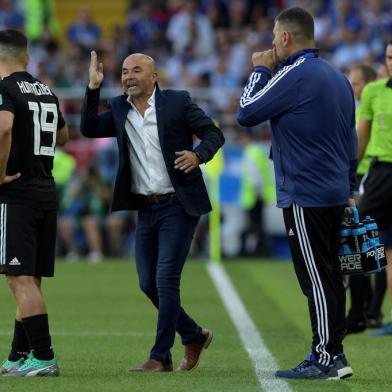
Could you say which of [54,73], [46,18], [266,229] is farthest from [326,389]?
[46,18]

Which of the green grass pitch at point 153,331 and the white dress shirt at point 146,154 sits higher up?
the white dress shirt at point 146,154

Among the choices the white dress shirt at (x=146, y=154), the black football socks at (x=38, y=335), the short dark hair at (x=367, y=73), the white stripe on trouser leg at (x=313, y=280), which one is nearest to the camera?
the white stripe on trouser leg at (x=313, y=280)

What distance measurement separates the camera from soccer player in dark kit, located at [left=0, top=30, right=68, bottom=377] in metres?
8.02

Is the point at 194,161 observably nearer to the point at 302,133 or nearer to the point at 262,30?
the point at 302,133

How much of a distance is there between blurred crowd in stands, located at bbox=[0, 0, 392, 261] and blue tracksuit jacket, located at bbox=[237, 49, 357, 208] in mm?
12321

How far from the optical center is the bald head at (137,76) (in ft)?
28.0

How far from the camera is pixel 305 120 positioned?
7.89 metres

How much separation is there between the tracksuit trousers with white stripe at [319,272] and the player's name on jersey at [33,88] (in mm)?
1729

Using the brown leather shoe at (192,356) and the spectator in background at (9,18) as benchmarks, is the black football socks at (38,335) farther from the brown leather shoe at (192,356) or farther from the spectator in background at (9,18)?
the spectator in background at (9,18)

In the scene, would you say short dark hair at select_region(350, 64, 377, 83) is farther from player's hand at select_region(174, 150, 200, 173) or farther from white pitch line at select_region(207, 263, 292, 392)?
player's hand at select_region(174, 150, 200, 173)

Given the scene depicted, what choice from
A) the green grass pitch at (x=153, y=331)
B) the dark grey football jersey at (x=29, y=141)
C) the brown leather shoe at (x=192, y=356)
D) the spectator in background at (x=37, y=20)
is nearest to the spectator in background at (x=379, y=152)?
the green grass pitch at (x=153, y=331)

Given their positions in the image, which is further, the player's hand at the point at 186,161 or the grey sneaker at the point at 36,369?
the player's hand at the point at 186,161

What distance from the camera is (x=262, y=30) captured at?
79.5ft

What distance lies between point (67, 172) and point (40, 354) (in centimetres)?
1328
